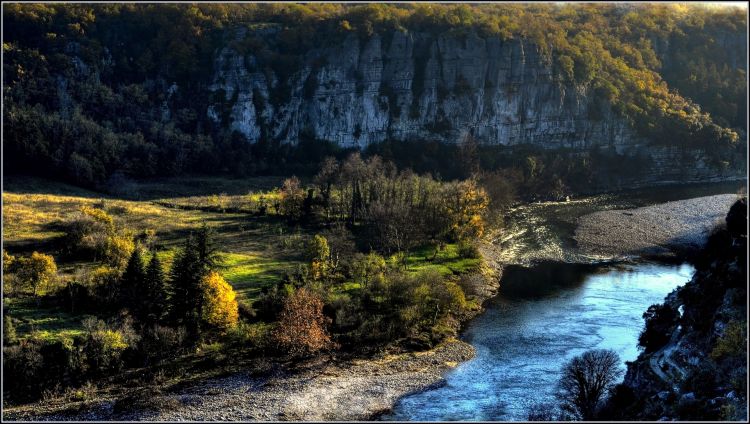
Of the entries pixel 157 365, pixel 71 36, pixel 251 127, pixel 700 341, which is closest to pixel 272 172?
pixel 251 127

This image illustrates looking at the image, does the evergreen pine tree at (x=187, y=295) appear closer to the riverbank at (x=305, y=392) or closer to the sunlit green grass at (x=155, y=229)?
the sunlit green grass at (x=155, y=229)

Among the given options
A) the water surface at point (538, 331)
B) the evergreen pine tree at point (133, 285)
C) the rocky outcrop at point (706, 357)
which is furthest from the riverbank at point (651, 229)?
the evergreen pine tree at point (133, 285)

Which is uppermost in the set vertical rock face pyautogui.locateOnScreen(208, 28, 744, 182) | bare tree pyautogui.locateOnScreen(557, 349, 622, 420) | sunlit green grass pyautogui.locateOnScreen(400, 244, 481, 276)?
vertical rock face pyautogui.locateOnScreen(208, 28, 744, 182)

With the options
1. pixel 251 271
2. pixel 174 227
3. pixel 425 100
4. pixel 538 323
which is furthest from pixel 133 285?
pixel 425 100

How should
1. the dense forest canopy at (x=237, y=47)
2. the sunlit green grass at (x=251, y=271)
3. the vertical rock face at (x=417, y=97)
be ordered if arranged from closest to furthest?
the sunlit green grass at (x=251, y=271), the dense forest canopy at (x=237, y=47), the vertical rock face at (x=417, y=97)

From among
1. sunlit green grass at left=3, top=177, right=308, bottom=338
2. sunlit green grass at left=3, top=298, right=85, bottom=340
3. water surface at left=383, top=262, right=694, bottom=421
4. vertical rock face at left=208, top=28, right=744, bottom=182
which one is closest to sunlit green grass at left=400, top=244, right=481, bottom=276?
water surface at left=383, top=262, right=694, bottom=421

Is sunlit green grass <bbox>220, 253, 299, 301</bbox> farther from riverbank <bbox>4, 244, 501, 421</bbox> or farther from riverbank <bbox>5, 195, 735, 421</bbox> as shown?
riverbank <bbox>5, 195, 735, 421</bbox>
